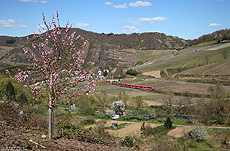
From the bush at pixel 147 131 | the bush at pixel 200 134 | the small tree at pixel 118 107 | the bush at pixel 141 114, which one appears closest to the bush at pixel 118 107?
the small tree at pixel 118 107

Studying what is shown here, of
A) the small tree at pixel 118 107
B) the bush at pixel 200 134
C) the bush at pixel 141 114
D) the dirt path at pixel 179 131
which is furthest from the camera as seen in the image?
the small tree at pixel 118 107

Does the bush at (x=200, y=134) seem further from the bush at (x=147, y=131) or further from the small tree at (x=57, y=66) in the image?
the small tree at (x=57, y=66)

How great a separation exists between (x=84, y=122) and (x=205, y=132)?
24.3 meters

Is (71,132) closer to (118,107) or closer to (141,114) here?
(141,114)

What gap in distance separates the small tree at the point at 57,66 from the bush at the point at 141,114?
43043 mm

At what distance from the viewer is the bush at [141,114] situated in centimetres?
5231

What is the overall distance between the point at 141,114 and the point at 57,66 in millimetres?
44587

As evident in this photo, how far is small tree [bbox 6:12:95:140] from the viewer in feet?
32.5

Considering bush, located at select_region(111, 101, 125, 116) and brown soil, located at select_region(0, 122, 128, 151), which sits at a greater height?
brown soil, located at select_region(0, 122, 128, 151)

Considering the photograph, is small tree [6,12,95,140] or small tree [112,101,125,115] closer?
small tree [6,12,95,140]

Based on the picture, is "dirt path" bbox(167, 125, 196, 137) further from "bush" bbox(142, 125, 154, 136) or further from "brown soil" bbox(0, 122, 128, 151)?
"brown soil" bbox(0, 122, 128, 151)

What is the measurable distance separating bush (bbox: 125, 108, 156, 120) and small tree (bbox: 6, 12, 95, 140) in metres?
43.0

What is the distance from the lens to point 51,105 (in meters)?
10.4

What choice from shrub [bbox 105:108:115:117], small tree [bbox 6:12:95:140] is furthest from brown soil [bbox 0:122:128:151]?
shrub [bbox 105:108:115:117]
